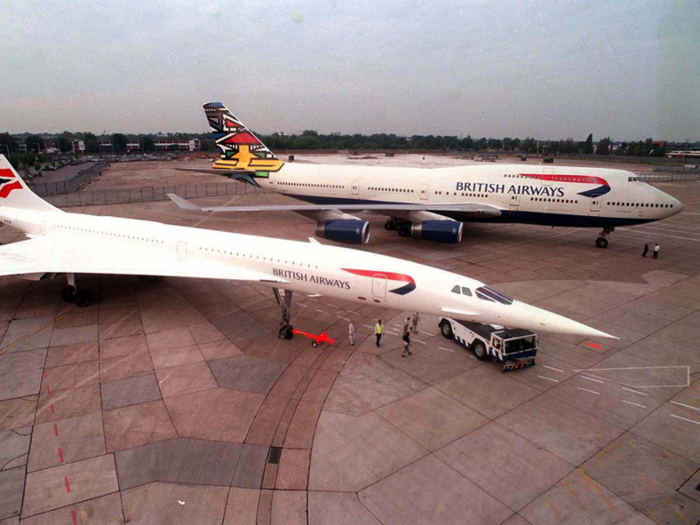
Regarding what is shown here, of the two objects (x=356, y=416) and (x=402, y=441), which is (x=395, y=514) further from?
(x=356, y=416)

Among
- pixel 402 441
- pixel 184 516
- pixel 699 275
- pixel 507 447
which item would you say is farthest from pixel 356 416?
pixel 699 275

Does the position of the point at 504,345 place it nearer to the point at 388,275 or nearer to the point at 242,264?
the point at 388,275

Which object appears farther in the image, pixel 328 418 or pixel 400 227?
pixel 400 227

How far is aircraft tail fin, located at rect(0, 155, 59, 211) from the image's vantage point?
22969 mm

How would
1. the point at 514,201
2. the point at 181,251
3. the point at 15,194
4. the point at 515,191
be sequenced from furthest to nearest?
the point at 514,201
the point at 515,191
the point at 15,194
the point at 181,251

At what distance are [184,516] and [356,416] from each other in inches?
188

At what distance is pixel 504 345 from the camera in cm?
1331

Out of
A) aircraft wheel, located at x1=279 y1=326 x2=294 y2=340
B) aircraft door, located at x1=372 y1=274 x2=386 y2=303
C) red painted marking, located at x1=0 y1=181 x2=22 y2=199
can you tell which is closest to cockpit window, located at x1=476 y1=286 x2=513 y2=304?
aircraft door, located at x1=372 y1=274 x2=386 y2=303

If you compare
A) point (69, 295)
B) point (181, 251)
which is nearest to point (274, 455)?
point (181, 251)

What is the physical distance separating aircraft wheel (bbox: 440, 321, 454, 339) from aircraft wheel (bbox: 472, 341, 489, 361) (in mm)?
1224

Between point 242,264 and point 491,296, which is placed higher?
point 242,264

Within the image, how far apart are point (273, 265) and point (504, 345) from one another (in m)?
8.82

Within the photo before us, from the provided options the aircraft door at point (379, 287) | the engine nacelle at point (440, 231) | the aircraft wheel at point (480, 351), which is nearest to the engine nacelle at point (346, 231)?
the engine nacelle at point (440, 231)

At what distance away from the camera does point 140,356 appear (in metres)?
14.5
